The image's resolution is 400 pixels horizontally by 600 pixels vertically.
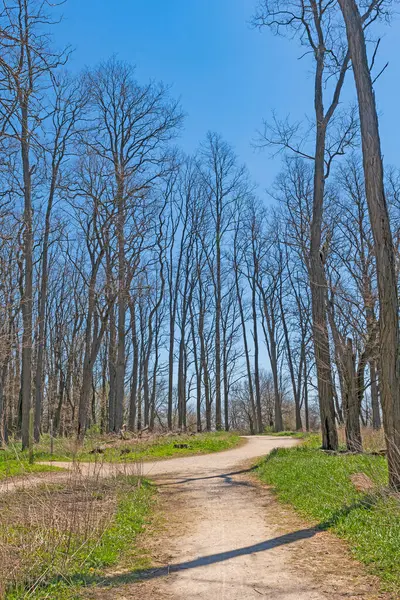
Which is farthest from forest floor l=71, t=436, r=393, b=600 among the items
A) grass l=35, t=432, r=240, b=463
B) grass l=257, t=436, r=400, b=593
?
grass l=35, t=432, r=240, b=463

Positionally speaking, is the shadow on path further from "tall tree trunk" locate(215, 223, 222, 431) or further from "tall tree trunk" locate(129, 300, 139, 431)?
"tall tree trunk" locate(215, 223, 222, 431)

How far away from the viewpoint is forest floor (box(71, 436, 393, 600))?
4.39m

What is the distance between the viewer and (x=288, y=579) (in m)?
4.69

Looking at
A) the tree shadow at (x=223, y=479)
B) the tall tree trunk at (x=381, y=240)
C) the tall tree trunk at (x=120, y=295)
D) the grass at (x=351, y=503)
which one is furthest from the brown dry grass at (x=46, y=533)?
the tall tree trunk at (x=120, y=295)

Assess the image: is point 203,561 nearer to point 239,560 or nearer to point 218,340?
point 239,560

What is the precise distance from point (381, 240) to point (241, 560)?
504cm

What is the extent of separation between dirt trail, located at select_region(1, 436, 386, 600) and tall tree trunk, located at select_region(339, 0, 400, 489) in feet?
6.15

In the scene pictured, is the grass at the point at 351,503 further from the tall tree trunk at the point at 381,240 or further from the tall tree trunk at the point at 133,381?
the tall tree trunk at the point at 133,381

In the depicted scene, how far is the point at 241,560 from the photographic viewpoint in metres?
5.36

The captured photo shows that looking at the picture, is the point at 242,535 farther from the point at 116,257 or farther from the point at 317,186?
the point at 116,257

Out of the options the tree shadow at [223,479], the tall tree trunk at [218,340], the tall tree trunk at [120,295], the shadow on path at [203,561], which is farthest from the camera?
the tall tree trunk at [218,340]

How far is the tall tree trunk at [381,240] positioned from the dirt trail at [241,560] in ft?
6.15

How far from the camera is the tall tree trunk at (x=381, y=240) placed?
740cm

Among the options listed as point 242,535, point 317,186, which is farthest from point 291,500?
point 317,186
